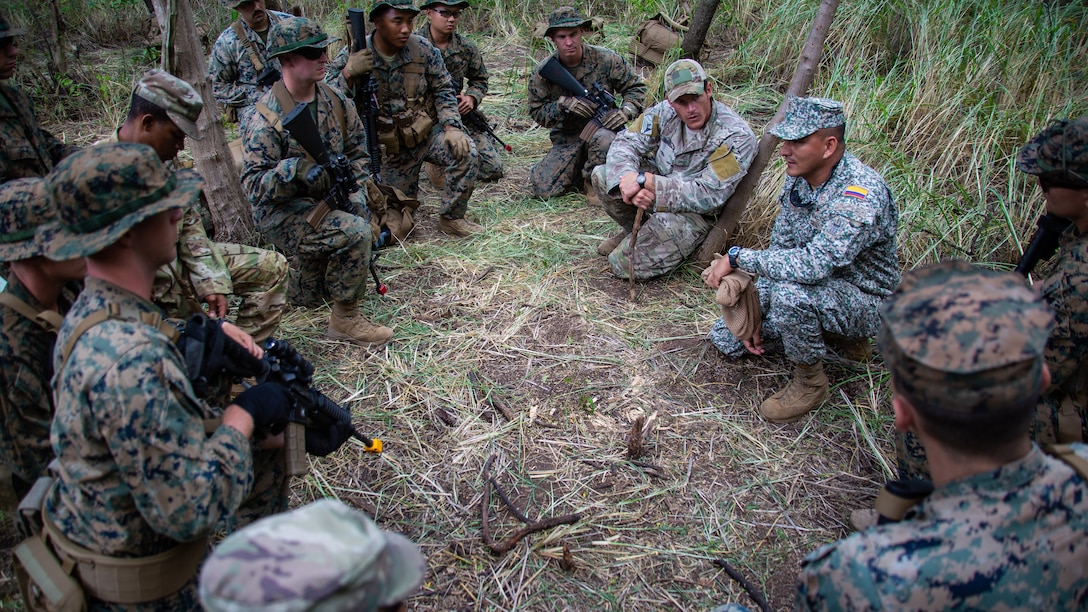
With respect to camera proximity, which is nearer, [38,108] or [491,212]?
[491,212]

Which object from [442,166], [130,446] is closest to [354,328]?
[442,166]

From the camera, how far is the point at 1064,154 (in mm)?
2590

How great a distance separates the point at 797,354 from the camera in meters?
3.55

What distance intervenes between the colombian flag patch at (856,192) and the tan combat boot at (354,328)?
9.36 ft

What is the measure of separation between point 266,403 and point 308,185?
94.2 inches

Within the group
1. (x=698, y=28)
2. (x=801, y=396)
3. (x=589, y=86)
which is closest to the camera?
(x=801, y=396)

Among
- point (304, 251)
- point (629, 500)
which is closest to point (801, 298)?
point (629, 500)

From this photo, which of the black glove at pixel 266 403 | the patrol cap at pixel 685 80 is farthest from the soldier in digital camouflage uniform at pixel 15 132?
the patrol cap at pixel 685 80

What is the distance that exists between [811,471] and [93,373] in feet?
10.0

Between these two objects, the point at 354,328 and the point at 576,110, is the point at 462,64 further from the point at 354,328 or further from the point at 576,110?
the point at 354,328

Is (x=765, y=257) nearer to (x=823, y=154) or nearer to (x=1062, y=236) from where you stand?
(x=823, y=154)

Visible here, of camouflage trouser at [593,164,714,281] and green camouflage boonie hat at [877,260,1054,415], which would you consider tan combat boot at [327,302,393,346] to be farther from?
green camouflage boonie hat at [877,260,1054,415]

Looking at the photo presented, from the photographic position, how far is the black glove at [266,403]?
207 cm

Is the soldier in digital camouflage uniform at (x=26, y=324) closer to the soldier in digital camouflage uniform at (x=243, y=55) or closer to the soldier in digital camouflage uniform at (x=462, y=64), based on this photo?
the soldier in digital camouflage uniform at (x=243, y=55)
